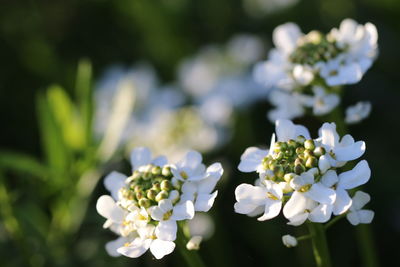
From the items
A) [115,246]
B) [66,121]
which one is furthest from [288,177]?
[66,121]

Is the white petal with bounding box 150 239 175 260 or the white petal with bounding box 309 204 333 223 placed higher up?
the white petal with bounding box 150 239 175 260

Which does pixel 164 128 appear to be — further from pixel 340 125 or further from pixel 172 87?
pixel 340 125

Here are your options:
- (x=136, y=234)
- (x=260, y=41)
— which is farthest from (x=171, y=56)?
(x=136, y=234)

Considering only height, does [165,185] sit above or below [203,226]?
below

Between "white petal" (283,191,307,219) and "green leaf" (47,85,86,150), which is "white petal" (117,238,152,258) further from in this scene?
"green leaf" (47,85,86,150)

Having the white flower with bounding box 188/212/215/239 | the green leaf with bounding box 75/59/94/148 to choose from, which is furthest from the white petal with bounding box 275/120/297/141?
the white flower with bounding box 188/212/215/239

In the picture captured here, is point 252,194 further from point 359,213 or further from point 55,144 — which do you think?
point 55,144

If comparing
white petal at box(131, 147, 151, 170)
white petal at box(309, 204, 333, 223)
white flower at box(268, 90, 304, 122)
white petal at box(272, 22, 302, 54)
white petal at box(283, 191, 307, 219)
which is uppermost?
white petal at box(272, 22, 302, 54)
